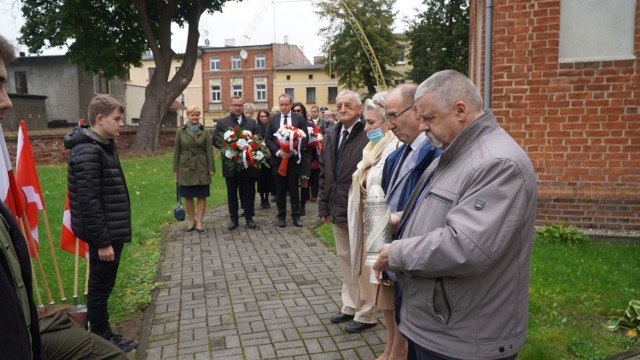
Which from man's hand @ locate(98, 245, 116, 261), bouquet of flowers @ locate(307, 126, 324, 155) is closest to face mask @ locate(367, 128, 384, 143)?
man's hand @ locate(98, 245, 116, 261)

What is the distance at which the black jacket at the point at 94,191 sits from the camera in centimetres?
405

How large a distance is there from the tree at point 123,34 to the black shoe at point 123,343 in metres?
20.3

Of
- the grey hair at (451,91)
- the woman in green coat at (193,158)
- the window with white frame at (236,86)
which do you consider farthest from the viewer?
the window with white frame at (236,86)

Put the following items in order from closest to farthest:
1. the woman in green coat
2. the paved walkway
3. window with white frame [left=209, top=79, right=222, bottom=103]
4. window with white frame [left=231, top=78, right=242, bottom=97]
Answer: the paved walkway, the woman in green coat, window with white frame [left=231, top=78, right=242, bottom=97], window with white frame [left=209, top=79, right=222, bottom=103]

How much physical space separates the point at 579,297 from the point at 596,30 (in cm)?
360

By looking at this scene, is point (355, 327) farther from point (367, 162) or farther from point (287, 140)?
point (287, 140)

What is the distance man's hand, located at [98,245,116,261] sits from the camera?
4129mm

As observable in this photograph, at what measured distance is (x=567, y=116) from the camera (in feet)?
22.0

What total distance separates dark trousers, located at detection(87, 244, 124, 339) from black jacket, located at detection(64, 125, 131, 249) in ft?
0.58

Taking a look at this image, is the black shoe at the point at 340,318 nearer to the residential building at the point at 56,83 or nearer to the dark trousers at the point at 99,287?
the dark trousers at the point at 99,287

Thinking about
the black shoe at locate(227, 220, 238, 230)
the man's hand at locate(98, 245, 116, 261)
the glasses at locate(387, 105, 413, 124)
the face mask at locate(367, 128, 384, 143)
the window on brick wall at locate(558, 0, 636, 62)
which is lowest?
the black shoe at locate(227, 220, 238, 230)

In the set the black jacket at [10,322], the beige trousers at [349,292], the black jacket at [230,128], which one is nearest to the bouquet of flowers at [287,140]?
the black jacket at [230,128]

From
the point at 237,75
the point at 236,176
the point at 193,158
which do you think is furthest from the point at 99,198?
the point at 237,75

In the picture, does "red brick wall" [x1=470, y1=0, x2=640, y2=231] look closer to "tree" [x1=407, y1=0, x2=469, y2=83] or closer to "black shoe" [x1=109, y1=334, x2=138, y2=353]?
"black shoe" [x1=109, y1=334, x2=138, y2=353]
